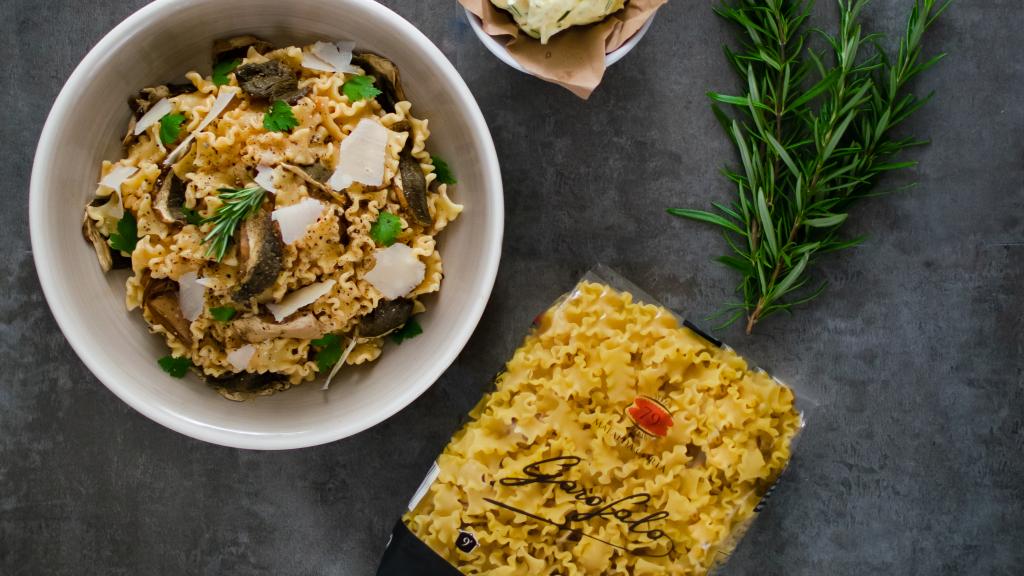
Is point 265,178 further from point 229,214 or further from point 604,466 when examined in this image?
point 604,466

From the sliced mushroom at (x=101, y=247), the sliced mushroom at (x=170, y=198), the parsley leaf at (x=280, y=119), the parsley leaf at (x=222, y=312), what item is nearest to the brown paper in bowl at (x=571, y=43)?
the parsley leaf at (x=280, y=119)

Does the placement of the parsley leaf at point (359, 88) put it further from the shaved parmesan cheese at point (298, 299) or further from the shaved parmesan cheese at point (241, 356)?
the shaved parmesan cheese at point (241, 356)

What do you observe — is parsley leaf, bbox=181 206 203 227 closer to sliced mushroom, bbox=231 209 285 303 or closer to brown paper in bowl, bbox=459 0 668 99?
sliced mushroom, bbox=231 209 285 303

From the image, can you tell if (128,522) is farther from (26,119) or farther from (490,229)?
(490,229)

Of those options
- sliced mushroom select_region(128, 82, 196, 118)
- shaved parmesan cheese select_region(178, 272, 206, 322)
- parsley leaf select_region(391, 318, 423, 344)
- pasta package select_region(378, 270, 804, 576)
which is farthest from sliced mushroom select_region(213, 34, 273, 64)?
pasta package select_region(378, 270, 804, 576)

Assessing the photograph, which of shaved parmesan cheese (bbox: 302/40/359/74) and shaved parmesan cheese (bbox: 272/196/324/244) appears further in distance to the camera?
shaved parmesan cheese (bbox: 302/40/359/74)

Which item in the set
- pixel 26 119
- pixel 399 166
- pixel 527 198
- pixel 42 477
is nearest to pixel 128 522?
pixel 42 477
